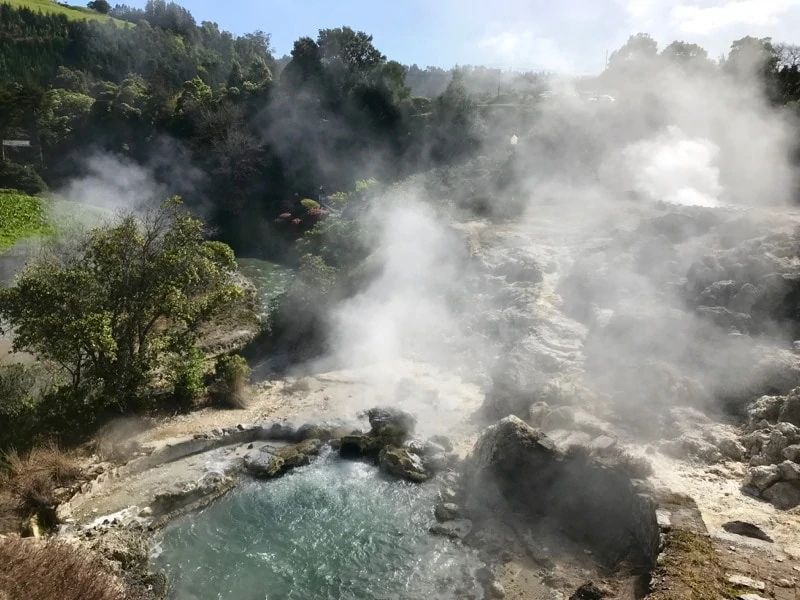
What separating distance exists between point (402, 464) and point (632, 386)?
5911 mm

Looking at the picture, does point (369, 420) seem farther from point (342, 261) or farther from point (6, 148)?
point (6, 148)

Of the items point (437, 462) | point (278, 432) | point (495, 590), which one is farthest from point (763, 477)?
point (278, 432)

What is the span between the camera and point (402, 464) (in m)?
Answer: 12.1

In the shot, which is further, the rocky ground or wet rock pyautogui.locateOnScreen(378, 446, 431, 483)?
wet rock pyautogui.locateOnScreen(378, 446, 431, 483)

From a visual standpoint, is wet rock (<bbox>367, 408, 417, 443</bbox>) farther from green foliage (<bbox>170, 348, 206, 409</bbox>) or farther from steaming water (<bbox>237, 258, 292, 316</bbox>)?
steaming water (<bbox>237, 258, 292, 316</bbox>)

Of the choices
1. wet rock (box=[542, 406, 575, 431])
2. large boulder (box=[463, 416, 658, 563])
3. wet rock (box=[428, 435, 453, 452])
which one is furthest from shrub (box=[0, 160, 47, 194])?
wet rock (box=[542, 406, 575, 431])

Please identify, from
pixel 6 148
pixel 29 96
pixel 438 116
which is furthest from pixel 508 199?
pixel 6 148

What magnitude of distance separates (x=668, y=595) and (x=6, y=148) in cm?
5127

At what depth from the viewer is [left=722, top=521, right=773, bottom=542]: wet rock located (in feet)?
27.7

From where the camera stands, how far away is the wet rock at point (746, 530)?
332 inches

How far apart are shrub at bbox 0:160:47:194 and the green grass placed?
149 feet

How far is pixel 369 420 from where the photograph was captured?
13.7 metres

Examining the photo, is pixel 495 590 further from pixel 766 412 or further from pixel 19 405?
pixel 19 405

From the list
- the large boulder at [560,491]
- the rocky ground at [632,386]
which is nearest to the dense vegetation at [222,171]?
the rocky ground at [632,386]
